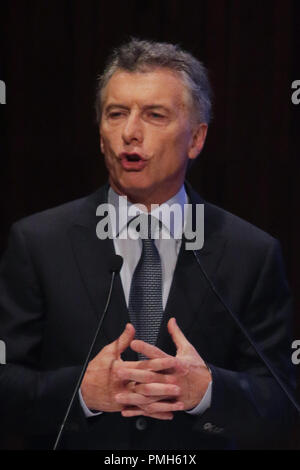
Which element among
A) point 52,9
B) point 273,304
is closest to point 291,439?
point 273,304

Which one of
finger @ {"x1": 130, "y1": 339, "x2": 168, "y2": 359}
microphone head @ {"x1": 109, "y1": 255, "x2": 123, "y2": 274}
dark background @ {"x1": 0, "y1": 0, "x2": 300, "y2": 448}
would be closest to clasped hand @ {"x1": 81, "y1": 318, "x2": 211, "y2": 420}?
finger @ {"x1": 130, "y1": 339, "x2": 168, "y2": 359}

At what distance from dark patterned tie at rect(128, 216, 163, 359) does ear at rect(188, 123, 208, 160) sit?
263 millimetres

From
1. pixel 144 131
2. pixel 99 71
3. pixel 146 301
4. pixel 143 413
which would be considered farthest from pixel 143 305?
pixel 99 71

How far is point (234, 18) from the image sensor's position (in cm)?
190

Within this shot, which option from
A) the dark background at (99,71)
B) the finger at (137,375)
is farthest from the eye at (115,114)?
the finger at (137,375)

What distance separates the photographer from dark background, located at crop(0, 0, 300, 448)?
1.89 meters

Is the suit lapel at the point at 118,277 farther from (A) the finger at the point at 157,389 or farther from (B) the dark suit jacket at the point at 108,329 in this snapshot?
(A) the finger at the point at 157,389

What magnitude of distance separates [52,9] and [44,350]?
849 millimetres

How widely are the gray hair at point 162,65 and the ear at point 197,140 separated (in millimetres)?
20

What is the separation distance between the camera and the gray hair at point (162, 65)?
4.98 ft

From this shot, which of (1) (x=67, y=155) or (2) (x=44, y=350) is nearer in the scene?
(2) (x=44, y=350)

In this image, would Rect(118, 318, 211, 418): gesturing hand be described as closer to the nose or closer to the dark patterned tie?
the dark patterned tie

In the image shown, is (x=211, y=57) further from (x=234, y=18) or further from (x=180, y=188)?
(x=180, y=188)

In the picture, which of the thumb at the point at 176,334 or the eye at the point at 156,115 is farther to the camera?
the eye at the point at 156,115
